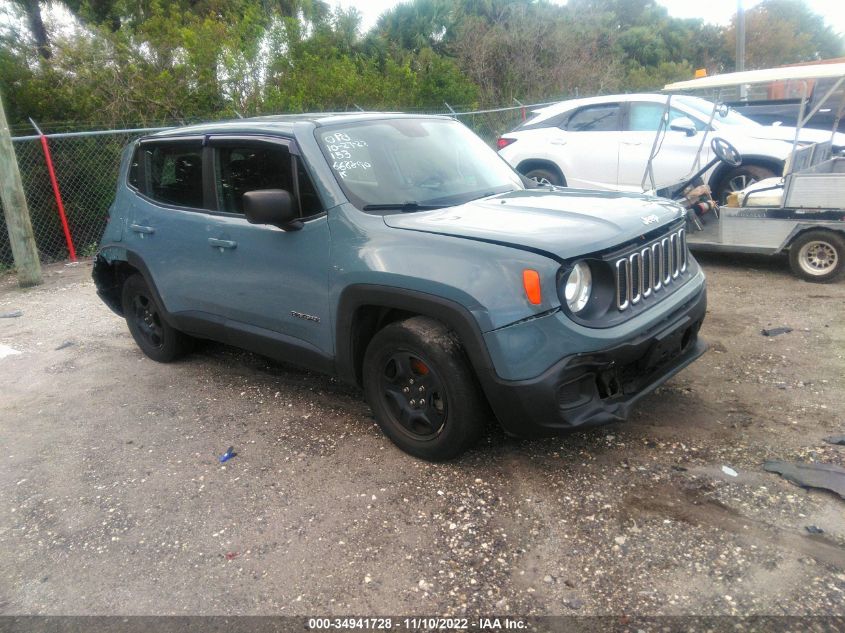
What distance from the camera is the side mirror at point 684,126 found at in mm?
8070

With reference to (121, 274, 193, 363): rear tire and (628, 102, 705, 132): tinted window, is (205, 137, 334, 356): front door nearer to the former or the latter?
(121, 274, 193, 363): rear tire

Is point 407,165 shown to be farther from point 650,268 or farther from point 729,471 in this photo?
point 729,471

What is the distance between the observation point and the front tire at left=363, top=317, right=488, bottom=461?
3.31 m

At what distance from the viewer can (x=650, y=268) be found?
3.56 meters

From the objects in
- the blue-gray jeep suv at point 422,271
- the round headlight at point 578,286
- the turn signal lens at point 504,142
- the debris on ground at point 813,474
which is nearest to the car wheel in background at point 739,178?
the turn signal lens at point 504,142

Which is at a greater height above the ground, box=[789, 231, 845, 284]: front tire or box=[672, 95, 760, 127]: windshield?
box=[672, 95, 760, 127]: windshield

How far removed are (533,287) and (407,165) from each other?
4.62ft

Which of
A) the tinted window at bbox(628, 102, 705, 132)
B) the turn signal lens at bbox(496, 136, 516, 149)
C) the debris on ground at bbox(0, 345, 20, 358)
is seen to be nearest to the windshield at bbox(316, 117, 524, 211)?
the debris on ground at bbox(0, 345, 20, 358)

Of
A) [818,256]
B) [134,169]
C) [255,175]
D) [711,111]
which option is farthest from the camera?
[711,111]

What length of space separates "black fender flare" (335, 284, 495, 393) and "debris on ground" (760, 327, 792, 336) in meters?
3.17

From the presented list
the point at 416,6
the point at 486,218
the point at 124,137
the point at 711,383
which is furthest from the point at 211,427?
the point at 416,6

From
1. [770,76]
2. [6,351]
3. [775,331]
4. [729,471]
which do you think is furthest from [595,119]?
[6,351]

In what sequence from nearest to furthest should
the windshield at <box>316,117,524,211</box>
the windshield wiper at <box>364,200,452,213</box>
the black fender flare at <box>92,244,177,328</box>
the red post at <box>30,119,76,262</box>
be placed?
the windshield wiper at <box>364,200,452,213</box> → the windshield at <box>316,117,524,211</box> → the black fender flare at <box>92,244,177,328</box> → the red post at <box>30,119,76,262</box>

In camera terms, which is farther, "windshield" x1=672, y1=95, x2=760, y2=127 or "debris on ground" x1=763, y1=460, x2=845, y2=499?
"windshield" x1=672, y1=95, x2=760, y2=127
